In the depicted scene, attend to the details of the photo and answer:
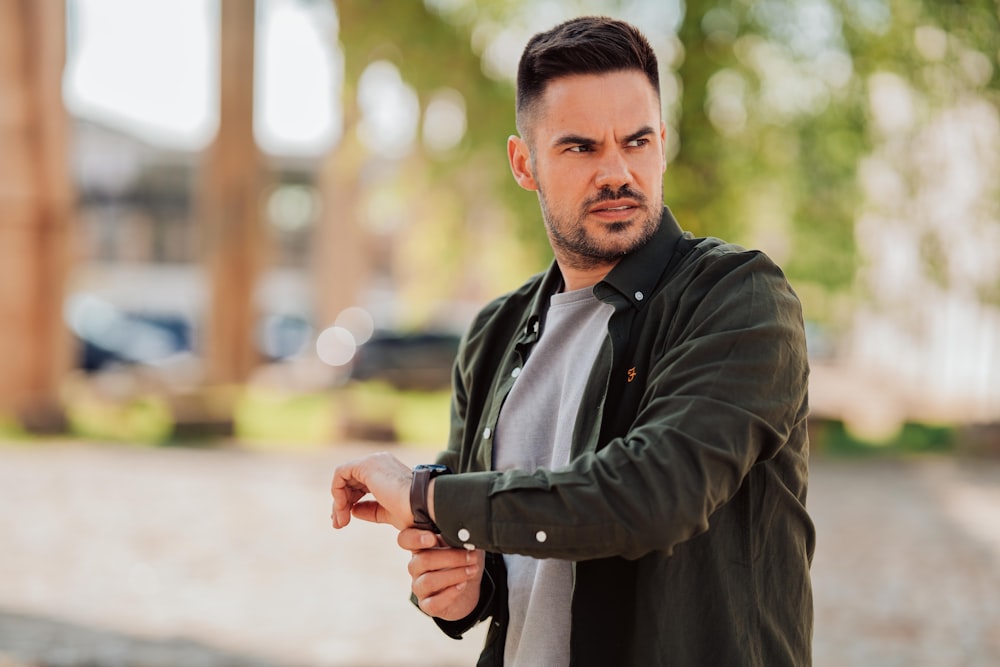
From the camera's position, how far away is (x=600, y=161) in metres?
2.04

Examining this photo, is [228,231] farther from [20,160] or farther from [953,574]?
[953,574]

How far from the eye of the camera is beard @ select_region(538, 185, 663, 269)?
81.7 inches

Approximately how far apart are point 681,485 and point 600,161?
0.61 metres

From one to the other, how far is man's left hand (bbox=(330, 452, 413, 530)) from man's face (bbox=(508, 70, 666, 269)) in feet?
1.68

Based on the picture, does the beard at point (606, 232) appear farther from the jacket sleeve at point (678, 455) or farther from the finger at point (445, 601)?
the finger at point (445, 601)

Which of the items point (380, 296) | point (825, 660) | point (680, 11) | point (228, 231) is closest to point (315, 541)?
point (825, 660)

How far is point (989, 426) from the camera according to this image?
14875 millimetres

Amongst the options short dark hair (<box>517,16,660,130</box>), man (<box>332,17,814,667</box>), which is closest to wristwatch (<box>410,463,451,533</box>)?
man (<box>332,17,814,667</box>)

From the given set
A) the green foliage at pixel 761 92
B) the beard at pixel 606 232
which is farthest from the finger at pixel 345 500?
the green foliage at pixel 761 92

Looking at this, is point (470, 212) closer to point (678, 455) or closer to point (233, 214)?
point (233, 214)

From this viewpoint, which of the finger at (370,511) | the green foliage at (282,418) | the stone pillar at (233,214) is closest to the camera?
the finger at (370,511)

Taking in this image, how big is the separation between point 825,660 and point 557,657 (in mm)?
4959

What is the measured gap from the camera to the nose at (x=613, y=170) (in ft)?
6.67

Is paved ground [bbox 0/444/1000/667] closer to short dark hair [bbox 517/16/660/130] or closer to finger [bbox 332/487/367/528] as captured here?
finger [bbox 332/487/367/528]
